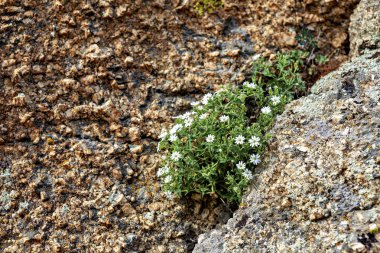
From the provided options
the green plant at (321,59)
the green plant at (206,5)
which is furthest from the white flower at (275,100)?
the green plant at (206,5)

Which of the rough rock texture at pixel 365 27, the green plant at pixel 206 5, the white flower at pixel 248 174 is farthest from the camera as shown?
the green plant at pixel 206 5

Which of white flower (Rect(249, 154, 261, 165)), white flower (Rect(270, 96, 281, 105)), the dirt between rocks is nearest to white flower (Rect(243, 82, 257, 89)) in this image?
white flower (Rect(270, 96, 281, 105))

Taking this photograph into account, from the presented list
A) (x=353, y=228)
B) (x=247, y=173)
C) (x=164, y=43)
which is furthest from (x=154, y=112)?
(x=353, y=228)

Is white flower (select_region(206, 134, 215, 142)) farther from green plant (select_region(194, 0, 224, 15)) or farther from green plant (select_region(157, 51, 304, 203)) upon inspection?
green plant (select_region(194, 0, 224, 15))

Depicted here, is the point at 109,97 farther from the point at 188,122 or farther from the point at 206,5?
the point at 206,5

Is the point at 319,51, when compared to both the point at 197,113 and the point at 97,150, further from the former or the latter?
the point at 97,150

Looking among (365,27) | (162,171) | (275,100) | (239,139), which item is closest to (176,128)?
(162,171)

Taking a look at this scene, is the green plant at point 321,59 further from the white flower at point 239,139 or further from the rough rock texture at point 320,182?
the white flower at point 239,139
